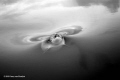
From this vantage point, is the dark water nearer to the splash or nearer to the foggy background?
the foggy background

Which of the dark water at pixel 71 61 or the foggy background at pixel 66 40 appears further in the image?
the foggy background at pixel 66 40

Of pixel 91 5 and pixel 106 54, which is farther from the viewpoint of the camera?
pixel 91 5

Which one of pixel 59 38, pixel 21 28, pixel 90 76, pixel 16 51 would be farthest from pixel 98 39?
pixel 21 28

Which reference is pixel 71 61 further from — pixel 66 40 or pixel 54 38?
pixel 54 38

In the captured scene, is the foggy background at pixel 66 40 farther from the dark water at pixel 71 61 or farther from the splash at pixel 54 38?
the splash at pixel 54 38

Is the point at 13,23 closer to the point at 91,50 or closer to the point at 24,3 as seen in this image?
the point at 24,3

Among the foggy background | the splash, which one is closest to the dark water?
the foggy background

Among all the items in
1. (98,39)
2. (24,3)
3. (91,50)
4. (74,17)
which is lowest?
(91,50)

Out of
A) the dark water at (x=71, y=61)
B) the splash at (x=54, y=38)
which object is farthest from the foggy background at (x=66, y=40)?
the splash at (x=54, y=38)
